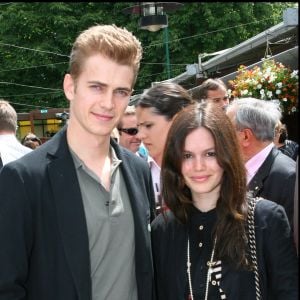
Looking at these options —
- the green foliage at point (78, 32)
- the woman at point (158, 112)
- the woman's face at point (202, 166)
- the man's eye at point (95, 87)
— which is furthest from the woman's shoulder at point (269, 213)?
the green foliage at point (78, 32)

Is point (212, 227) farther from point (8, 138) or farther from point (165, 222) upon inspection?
point (8, 138)

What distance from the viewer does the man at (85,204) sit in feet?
7.52

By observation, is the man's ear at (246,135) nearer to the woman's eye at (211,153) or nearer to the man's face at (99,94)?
the woman's eye at (211,153)

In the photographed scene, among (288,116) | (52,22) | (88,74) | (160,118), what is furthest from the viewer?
(52,22)

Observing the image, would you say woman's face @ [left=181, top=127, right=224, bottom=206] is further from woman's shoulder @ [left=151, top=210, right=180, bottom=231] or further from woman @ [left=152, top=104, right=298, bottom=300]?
woman's shoulder @ [left=151, top=210, right=180, bottom=231]

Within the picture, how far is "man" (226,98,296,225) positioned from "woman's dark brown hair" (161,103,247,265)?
42.8 inches

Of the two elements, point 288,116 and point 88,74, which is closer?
point 88,74

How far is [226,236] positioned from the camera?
98.5 inches

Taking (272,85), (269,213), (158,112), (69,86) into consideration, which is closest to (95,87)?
(69,86)

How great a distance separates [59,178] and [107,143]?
34 cm

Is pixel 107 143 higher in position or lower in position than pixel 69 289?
higher

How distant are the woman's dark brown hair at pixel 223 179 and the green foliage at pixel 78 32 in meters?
21.5

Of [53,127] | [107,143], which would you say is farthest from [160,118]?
[53,127]

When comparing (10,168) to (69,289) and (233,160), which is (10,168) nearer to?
(69,289)
